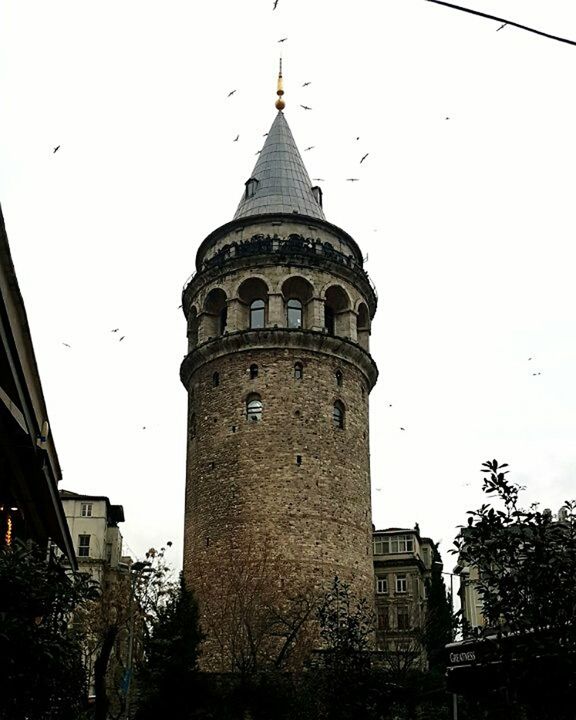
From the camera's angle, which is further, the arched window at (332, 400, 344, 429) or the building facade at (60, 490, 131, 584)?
the building facade at (60, 490, 131, 584)

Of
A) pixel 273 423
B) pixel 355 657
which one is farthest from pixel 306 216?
pixel 355 657

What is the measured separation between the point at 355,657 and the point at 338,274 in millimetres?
23189

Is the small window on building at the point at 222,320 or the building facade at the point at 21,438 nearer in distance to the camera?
the building facade at the point at 21,438

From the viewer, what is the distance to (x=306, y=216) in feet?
133

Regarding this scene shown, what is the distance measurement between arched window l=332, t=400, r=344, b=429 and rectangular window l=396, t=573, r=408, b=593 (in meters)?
21.3

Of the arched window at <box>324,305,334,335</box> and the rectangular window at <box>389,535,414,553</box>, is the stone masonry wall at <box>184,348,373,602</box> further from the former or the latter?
the rectangular window at <box>389,535,414,553</box>

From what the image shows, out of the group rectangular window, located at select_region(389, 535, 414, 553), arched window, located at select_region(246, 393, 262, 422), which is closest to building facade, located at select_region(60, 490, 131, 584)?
arched window, located at select_region(246, 393, 262, 422)

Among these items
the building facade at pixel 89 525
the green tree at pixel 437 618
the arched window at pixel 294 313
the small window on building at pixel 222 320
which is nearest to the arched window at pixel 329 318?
the arched window at pixel 294 313

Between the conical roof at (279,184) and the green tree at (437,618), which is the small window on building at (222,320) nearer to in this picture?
the conical roof at (279,184)

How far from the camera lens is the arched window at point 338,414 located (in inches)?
1486

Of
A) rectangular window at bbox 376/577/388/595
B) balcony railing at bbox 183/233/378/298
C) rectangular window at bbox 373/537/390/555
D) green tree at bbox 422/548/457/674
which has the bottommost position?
green tree at bbox 422/548/457/674

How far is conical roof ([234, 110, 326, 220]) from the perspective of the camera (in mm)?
41625

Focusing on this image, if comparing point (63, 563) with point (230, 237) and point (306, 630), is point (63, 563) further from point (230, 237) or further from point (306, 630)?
point (230, 237)

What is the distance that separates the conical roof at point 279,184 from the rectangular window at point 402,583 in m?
24.5
